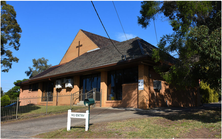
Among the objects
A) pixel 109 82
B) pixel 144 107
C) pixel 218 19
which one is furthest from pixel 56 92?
pixel 218 19

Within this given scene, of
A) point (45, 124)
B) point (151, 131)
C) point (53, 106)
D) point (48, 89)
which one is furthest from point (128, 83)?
point (48, 89)

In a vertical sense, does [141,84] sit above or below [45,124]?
above

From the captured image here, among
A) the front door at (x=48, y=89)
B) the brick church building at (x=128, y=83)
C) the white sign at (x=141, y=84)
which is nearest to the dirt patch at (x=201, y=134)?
the brick church building at (x=128, y=83)

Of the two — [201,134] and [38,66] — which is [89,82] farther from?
[38,66]

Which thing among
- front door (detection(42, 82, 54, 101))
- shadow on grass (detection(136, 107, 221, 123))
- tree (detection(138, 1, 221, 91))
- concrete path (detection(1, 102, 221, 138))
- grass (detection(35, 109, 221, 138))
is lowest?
concrete path (detection(1, 102, 221, 138))

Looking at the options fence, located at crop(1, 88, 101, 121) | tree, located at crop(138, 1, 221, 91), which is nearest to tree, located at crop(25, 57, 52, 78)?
fence, located at crop(1, 88, 101, 121)

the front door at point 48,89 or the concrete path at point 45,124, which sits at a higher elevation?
the front door at point 48,89

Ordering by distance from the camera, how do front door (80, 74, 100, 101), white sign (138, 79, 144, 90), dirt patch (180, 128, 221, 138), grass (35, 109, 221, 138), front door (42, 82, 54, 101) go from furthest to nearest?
front door (42, 82, 54, 101) < front door (80, 74, 100, 101) < white sign (138, 79, 144, 90) < grass (35, 109, 221, 138) < dirt patch (180, 128, 221, 138)

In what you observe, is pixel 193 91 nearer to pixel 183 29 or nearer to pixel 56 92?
pixel 183 29

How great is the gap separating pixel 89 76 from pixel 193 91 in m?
10.9

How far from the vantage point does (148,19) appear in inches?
476

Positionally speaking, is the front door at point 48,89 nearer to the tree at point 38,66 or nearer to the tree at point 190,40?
the tree at point 190,40

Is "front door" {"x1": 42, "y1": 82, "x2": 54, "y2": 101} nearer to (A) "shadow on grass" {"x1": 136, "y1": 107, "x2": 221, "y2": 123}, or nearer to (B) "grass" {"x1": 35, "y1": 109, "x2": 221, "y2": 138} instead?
(A) "shadow on grass" {"x1": 136, "y1": 107, "x2": 221, "y2": 123}

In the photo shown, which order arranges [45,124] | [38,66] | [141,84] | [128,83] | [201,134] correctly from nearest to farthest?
[201,134]
[45,124]
[141,84]
[128,83]
[38,66]
